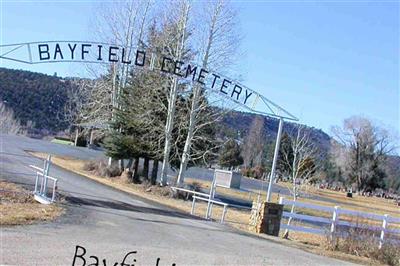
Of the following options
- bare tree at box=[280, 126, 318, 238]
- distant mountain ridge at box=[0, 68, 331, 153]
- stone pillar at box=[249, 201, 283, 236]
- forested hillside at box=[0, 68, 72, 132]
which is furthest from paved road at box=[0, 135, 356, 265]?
forested hillside at box=[0, 68, 72, 132]

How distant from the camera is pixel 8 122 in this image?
102062 mm

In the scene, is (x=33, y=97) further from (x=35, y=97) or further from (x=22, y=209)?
(x=22, y=209)

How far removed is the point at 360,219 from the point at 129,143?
1776cm

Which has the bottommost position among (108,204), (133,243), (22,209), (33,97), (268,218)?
(108,204)

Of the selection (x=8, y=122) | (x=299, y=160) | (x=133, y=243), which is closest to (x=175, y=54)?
(x=299, y=160)

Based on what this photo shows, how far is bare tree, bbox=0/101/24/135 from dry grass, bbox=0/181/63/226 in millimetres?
86442

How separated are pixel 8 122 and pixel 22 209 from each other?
93.4 metres

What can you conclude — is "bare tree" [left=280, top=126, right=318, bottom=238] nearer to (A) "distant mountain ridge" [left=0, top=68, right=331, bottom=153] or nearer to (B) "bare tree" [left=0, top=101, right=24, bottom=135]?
(A) "distant mountain ridge" [left=0, top=68, right=331, bottom=153]

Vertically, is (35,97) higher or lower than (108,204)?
higher

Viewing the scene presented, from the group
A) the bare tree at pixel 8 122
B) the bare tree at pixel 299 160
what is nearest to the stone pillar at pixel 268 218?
the bare tree at pixel 299 160

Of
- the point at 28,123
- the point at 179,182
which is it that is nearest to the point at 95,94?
the point at 179,182

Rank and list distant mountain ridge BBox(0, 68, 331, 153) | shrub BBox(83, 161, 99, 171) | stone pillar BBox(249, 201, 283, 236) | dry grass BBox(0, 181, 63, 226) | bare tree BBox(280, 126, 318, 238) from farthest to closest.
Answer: distant mountain ridge BBox(0, 68, 331, 153) < shrub BBox(83, 161, 99, 171) < bare tree BBox(280, 126, 318, 238) < stone pillar BBox(249, 201, 283, 236) < dry grass BBox(0, 181, 63, 226)

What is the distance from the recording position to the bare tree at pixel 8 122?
99.2 metres

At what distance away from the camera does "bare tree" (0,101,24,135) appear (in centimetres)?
9925
